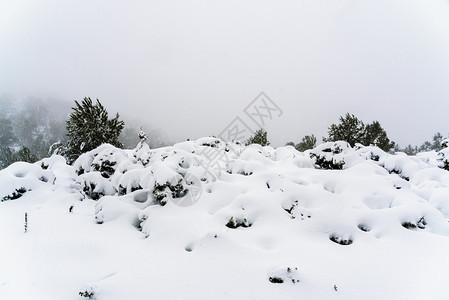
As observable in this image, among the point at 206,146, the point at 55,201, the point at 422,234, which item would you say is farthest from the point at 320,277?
the point at 55,201

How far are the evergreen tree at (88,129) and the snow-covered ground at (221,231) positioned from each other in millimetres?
3945

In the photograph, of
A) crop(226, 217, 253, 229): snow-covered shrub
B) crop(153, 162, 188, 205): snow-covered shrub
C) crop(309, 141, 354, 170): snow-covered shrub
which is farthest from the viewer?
crop(309, 141, 354, 170): snow-covered shrub

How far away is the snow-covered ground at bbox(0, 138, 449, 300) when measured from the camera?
3055mm

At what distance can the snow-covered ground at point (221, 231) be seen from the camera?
305 centimetres

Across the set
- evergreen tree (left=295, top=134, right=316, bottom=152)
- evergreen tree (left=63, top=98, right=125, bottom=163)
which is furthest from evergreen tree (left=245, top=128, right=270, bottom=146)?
evergreen tree (left=63, top=98, right=125, bottom=163)

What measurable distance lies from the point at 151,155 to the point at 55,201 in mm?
2802

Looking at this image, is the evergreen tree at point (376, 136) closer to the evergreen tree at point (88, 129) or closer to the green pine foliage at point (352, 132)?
the green pine foliage at point (352, 132)

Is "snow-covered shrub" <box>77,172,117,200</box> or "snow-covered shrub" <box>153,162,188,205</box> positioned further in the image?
"snow-covered shrub" <box>77,172,117,200</box>

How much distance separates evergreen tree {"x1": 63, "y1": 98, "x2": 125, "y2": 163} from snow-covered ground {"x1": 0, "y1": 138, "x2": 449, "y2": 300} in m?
3.95

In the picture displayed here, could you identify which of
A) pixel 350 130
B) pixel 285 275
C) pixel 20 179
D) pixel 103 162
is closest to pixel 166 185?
pixel 103 162

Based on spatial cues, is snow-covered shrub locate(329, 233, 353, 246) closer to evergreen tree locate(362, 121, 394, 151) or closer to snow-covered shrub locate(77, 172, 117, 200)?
snow-covered shrub locate(77, 172, 117, 200)

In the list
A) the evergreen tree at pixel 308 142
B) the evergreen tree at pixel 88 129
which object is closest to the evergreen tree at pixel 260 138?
the evergreen tree at pixel 308 142

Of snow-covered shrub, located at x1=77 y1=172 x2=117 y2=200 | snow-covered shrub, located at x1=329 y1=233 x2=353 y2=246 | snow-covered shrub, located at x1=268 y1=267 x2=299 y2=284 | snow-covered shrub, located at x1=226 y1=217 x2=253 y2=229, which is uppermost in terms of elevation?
snow-covered shrub, located at x1=329 y1=233 x2=353 y2=246

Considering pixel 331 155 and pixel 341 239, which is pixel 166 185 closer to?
pixel 341 239
